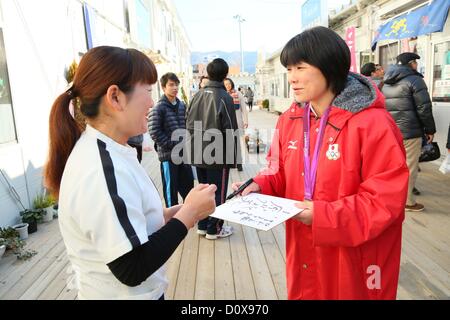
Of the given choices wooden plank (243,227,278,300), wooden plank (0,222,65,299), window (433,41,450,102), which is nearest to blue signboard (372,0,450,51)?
window (433,41,450,102)

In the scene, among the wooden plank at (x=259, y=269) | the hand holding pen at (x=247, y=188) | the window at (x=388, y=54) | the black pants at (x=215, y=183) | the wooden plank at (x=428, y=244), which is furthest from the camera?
the window at (x=388, y=54)

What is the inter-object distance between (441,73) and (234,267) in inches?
240

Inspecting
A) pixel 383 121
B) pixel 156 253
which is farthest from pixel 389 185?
pixel 156 253

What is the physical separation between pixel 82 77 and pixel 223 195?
9.78 ft

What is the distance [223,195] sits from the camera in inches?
157

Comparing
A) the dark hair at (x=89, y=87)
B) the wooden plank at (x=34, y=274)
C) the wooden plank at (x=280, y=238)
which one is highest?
the dark hair at (x=89, y=87)

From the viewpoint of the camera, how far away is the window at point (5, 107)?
4422 millimetres

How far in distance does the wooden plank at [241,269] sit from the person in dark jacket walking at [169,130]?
0.95 metres

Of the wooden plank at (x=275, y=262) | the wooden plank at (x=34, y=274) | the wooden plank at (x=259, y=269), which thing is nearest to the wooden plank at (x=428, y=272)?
the wooden plank at (x=275, y=262)

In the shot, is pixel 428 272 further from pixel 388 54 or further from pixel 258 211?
pixel 388 54

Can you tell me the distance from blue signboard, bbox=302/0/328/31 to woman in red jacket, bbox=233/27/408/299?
8692 millimetres

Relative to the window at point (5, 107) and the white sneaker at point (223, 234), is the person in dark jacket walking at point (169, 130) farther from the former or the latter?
the window at point (5, 107)

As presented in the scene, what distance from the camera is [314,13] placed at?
35.0ft

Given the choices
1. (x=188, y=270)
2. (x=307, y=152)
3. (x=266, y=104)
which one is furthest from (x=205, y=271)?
(x=266, y=104)
